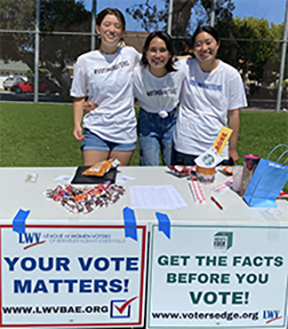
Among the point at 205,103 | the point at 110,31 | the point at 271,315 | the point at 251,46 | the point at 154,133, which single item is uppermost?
the point at 251,46

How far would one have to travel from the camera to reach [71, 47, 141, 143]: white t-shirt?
2.58 metres

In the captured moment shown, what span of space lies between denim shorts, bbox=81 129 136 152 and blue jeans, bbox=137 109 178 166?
129 millimetres

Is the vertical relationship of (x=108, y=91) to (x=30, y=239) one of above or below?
above

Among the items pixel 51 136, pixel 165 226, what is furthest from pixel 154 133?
pixel 51 136

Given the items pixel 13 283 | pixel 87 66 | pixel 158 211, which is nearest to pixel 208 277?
pixel 158 211

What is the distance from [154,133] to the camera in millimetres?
2713

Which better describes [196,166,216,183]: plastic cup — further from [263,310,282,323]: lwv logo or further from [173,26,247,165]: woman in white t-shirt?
[263,310,282,323]: lwv logo

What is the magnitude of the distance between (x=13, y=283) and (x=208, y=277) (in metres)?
0.82

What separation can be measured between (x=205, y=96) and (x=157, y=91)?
1.05ft

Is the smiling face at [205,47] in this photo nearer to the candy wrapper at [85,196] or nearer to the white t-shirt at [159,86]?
the white t-shirt at [159,86]

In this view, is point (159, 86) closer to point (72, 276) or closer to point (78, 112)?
point (78, 112)

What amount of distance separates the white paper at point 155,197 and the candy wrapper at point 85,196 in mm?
84

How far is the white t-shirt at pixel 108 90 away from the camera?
2582 millimetres

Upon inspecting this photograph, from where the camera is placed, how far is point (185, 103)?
8.70 ft
